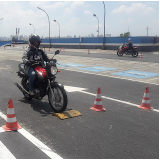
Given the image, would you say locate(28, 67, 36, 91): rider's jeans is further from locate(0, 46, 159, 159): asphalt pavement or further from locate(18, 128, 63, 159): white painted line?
locate(18, 128, 63, 159): white painted line

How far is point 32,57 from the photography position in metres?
6.17

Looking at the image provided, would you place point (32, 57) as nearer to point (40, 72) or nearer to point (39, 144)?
point (40, 72)

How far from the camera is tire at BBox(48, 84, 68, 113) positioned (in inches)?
210

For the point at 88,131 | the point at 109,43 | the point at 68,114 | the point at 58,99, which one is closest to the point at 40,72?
the point at 58,99

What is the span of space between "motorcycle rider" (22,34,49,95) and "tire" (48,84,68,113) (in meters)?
0.71

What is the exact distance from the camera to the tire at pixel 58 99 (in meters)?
5.34

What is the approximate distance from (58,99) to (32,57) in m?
1.49

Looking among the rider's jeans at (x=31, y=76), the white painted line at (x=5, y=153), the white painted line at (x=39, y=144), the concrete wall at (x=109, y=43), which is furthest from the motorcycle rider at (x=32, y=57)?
the concrete wall at (x=109, y=43)

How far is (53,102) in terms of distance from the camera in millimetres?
5730

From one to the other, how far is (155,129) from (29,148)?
2668 mm

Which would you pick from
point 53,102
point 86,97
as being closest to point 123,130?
point 53,102

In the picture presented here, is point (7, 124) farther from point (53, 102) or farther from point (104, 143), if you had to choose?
point (104, 143)

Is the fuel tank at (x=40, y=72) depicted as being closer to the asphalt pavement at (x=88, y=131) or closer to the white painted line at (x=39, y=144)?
the asphalt pavement at (x=88, y=131)

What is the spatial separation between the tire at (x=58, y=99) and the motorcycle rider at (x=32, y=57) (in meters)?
0.71
